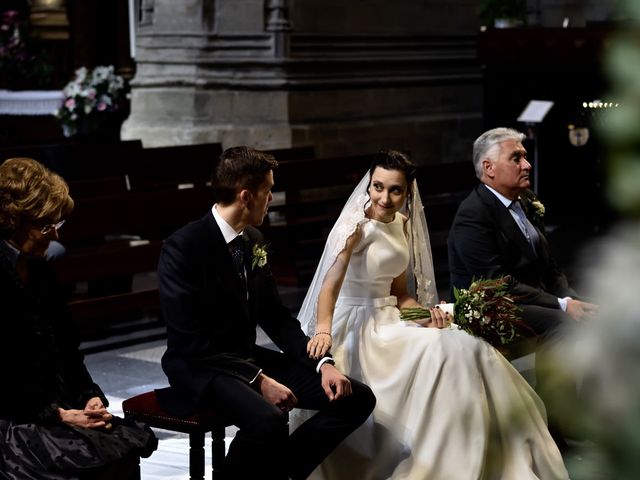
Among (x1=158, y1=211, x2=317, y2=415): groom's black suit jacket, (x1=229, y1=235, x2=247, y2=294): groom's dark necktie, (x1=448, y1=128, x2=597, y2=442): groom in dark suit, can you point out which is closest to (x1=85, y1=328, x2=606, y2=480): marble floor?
(x1=448, y1=128, x2=597, y2=442): groom in dark suit

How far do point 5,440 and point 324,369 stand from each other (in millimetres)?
1068

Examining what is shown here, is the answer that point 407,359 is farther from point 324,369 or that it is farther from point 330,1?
point 330,1

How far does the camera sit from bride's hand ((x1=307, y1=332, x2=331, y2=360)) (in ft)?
13.2

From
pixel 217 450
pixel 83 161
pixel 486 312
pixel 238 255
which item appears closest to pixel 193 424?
pixel 217 450

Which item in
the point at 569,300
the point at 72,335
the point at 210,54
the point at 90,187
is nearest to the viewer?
the point at 72,335

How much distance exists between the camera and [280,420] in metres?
3.68

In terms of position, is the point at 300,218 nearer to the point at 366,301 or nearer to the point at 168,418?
the point at 366,301

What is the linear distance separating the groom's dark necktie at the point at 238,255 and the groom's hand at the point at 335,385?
39cm

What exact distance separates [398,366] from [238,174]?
94cm

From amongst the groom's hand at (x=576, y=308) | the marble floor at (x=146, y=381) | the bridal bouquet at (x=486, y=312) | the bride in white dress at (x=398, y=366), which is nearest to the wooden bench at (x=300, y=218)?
the marble floor at (x=146, y=381)

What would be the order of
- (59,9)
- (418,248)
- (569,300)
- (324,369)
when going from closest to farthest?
(324,369), (418,248), (569,300), (59,9)

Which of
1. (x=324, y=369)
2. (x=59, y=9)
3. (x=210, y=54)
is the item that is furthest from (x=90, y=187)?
(x=59, y=9)

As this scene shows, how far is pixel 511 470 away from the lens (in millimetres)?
4266

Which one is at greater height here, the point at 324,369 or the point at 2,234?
the point at 2,234
